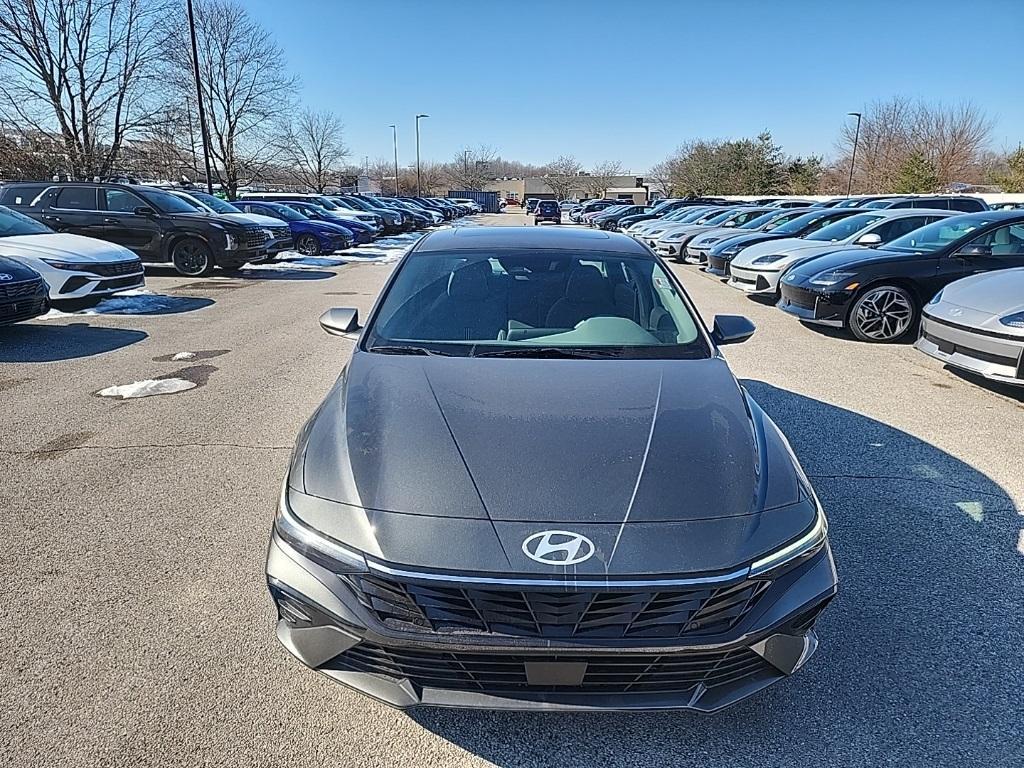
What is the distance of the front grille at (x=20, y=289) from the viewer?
7047 millimetres

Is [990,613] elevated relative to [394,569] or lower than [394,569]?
lower

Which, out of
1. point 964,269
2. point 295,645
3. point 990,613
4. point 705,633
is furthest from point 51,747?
point 964,269

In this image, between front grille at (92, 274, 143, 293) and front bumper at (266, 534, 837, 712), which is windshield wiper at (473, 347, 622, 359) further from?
front grille at (92, 274, 143, 293)

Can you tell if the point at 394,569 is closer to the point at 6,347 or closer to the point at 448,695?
the point at 448,695

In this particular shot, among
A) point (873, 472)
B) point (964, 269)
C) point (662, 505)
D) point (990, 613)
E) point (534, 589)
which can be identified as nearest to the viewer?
point (534, 589)

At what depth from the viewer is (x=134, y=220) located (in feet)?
42.5

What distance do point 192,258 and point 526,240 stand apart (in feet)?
37.8

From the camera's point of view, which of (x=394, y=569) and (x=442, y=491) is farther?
(x=442, y=491)

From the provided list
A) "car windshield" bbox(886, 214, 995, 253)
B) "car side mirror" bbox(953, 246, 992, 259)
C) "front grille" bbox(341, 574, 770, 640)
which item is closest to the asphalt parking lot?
"front grille" bbox(341, 574, 770, 640)

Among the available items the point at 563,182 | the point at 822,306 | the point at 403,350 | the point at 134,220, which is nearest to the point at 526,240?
the point at 403,350

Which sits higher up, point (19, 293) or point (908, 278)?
point (908, 278)

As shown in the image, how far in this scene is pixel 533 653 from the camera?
6.01 ft

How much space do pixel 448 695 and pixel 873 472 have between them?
11.1 feet

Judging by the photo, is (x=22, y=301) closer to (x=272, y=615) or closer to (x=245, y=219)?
(x=272, y=615)
